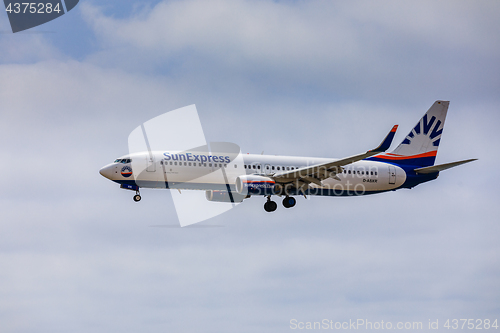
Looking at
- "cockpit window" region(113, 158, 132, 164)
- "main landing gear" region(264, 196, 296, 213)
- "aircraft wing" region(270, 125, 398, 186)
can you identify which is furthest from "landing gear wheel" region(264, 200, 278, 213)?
"cockpit window" region(113, 158, 132, 164)

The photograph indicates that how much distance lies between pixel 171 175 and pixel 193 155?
246 centimetres

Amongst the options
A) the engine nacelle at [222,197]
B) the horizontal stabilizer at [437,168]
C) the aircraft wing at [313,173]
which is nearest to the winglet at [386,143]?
the aircraft wing at [313,173]

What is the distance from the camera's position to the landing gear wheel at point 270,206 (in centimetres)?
4634

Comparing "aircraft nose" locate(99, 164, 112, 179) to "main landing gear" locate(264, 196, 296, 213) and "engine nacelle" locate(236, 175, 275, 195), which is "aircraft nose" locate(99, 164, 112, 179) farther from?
"main landing gear" locate(264, 196, 296, 213)

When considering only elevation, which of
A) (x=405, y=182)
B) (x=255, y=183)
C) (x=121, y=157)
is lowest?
(x=405, y=182)

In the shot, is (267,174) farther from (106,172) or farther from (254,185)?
(106,172)

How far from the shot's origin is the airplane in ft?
139

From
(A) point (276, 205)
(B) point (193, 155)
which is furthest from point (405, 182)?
(B) point (193, 155)

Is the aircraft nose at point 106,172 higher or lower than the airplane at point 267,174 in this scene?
higher

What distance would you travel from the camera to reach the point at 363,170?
47.9 m

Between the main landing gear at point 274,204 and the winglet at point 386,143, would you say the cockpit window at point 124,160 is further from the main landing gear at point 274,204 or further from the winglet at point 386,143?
the winglet at point 386,143

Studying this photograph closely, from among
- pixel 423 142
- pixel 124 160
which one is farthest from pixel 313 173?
pixel 423 142

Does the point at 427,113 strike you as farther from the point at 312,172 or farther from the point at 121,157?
the point at 121,157

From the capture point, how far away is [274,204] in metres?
46.5
